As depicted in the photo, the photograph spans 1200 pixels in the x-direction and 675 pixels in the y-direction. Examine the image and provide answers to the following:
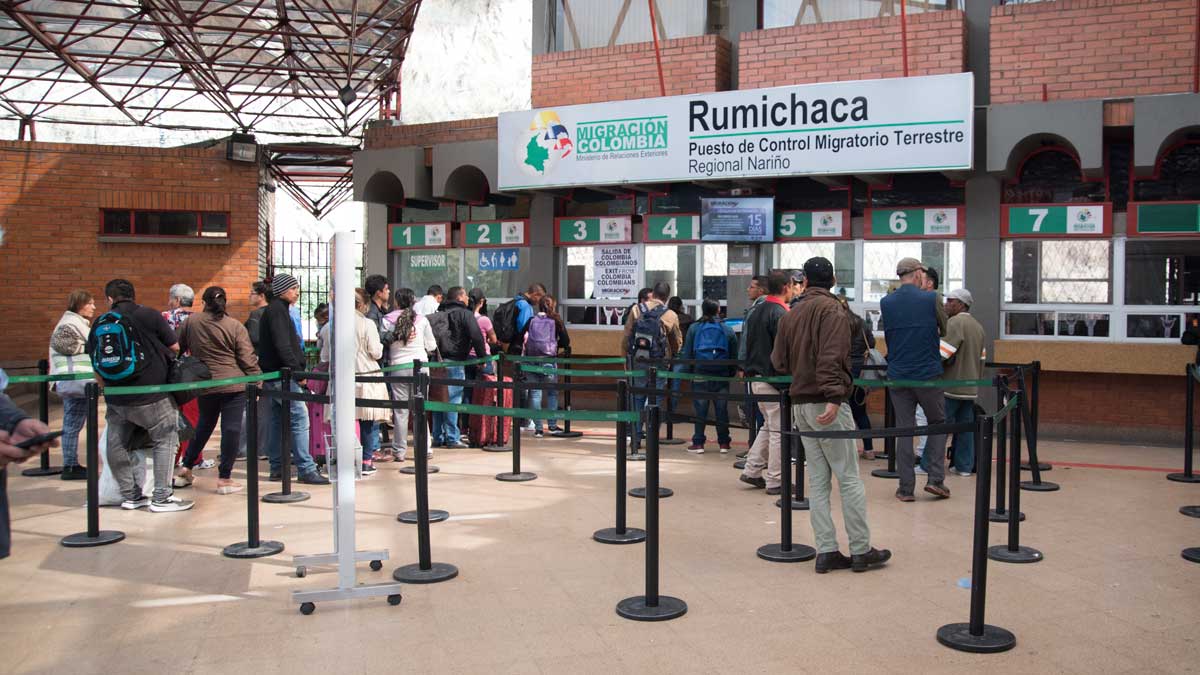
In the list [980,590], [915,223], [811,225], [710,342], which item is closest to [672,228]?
[811,225]

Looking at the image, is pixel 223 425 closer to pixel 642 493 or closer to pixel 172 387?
pixel 172 387

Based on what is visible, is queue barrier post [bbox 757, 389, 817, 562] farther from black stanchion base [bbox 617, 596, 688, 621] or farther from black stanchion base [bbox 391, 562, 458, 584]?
black stanchion base [bbox 391, 562, 458, 584]

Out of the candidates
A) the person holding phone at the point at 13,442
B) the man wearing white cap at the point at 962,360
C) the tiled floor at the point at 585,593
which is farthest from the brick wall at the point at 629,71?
the person holding phone at the point at 13,442

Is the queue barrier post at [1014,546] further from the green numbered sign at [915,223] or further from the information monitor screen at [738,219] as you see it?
the information monitor screen at [738,219]

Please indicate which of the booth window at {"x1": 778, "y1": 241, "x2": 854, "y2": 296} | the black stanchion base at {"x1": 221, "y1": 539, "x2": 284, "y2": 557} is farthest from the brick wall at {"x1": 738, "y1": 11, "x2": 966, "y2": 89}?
the black stanchion base at {"x1": 221, "y1": 539, "x2": 284, "y2": 557}

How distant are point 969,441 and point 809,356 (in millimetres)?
4188

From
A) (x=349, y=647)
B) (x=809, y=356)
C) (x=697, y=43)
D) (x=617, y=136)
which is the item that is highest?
(x=697, y=43)

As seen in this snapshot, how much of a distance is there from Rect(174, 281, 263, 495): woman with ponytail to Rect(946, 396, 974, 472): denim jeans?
659 cm

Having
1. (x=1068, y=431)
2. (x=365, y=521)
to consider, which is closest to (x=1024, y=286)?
(x=1068, y=431)

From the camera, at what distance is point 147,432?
28.3 ft

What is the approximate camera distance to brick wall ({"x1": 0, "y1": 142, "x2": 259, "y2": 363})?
690 inches

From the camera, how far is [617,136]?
1415cm

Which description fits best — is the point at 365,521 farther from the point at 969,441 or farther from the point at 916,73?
the point at 916,73

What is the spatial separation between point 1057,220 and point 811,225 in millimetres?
3070
